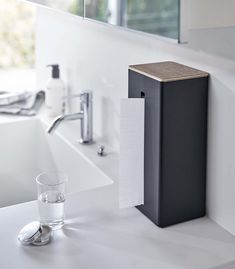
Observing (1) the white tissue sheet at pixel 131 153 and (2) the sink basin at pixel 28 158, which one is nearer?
(1) the white tissue sheet at pixel 131 153

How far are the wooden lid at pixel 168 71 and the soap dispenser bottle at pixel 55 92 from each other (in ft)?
1.90

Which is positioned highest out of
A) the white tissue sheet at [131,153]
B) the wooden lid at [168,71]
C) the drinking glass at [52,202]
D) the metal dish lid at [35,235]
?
the wooden lid at [168,71]

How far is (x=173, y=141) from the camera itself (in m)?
1.01

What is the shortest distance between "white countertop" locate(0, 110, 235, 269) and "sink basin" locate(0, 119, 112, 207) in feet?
1.13

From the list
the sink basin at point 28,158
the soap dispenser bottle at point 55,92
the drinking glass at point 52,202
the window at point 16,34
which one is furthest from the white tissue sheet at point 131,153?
the window at point 16,34

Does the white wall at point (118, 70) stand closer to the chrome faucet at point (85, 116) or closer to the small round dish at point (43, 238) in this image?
the chrome faucet at point (85, 116)

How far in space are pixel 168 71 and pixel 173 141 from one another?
0.14 meters

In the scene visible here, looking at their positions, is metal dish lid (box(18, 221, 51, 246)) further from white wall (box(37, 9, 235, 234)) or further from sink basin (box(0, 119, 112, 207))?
sink basin (box(0, 119, 112, 207))

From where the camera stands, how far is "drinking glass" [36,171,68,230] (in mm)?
1050

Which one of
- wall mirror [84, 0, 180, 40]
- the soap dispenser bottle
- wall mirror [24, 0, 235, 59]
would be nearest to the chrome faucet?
the soap dispenser bottle

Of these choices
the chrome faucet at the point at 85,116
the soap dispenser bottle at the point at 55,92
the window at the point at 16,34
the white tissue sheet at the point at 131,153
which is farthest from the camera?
the window at the point at 16,34

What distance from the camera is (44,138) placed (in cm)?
164

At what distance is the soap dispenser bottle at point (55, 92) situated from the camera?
5.35ft

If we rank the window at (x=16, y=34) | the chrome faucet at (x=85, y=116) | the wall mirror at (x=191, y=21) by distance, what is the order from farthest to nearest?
→ the window at (x=16, y=34) → the chrome faucet at (x=85, y=116) → the wall mirror at (x=191, y=21)
